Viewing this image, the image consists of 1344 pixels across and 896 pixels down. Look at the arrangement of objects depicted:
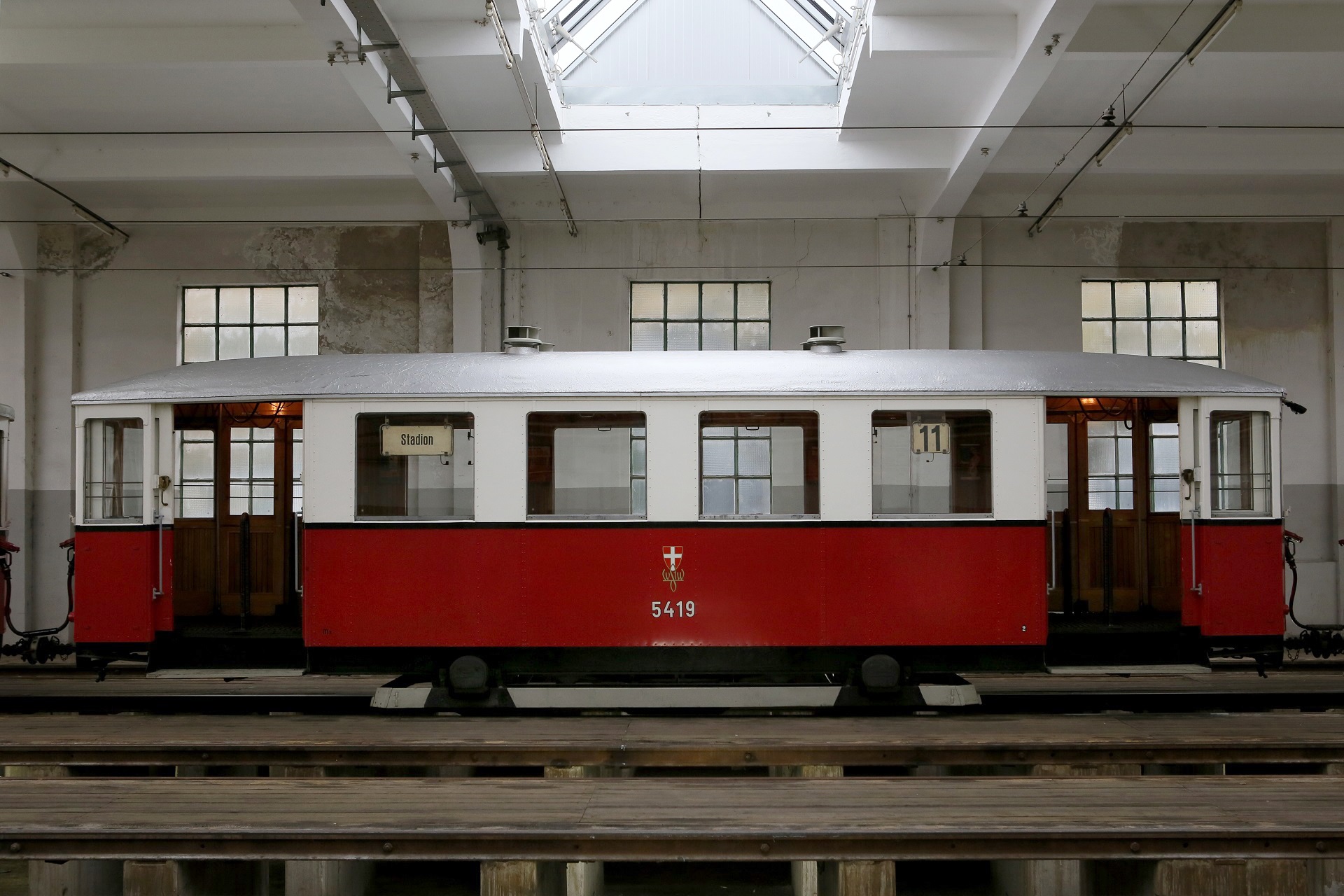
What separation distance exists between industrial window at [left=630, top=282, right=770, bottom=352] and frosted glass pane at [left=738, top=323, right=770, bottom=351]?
0.01 meters

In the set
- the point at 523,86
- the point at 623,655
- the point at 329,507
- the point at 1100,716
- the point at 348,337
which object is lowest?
the point at 1100,716

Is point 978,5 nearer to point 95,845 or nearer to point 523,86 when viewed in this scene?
point 523,86

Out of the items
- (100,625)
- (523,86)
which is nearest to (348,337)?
(523,86)

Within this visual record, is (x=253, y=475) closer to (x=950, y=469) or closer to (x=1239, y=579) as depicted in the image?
(x=950, y=469)

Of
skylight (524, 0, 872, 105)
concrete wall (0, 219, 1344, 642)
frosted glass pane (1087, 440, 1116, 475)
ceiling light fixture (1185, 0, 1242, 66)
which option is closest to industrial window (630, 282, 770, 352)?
concrete wall (0, 219, 1344, 642)

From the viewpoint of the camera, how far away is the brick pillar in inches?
237

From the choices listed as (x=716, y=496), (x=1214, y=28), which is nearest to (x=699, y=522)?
(x=716, y=496)

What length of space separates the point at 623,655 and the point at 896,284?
28.5 feet

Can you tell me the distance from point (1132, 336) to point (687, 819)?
12.5m

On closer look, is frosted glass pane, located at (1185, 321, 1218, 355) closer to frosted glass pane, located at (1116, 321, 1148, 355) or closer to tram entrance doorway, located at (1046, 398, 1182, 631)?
frosted glass pane, located at (1116, 321, 1148, 355)

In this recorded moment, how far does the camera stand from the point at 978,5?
10.4 metres

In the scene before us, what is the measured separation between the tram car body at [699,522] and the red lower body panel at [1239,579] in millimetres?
22

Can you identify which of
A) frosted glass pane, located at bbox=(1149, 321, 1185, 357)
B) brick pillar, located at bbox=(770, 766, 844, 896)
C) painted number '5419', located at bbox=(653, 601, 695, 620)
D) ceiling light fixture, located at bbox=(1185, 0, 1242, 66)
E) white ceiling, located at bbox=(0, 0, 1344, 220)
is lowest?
brick pillar, located at bbox=(770, 766, 844, 896)

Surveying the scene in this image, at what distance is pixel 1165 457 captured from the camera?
30.2 feet
